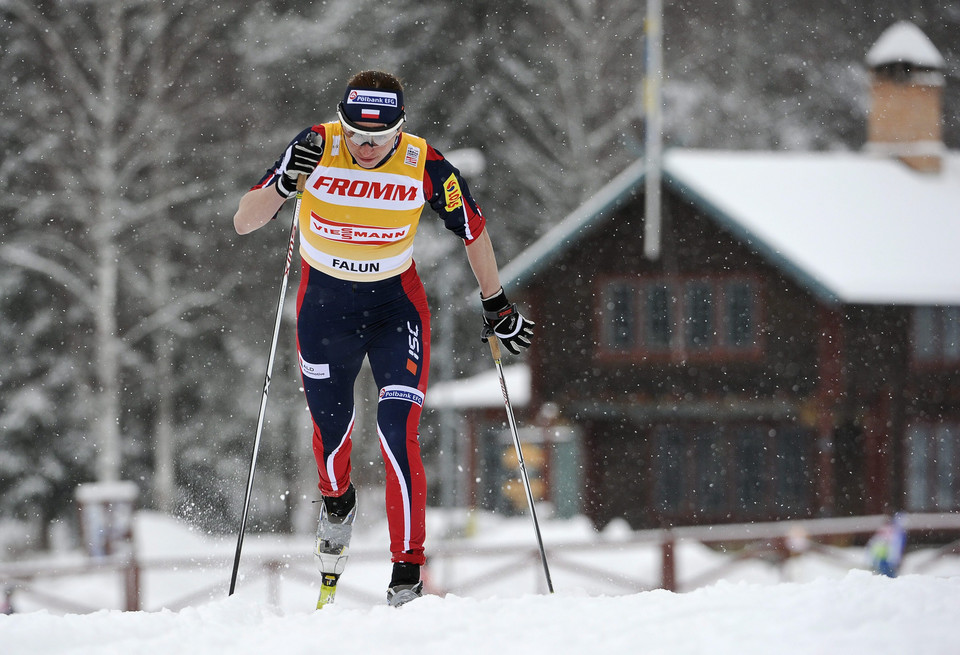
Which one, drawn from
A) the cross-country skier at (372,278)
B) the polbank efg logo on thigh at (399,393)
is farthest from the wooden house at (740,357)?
the polbank efg logo on thigh at (399,393)

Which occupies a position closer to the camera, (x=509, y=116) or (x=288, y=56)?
(x=288, y=56)

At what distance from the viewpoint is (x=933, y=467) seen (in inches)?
901

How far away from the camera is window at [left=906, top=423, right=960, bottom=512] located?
74.4ft

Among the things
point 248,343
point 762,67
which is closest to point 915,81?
point 762,67

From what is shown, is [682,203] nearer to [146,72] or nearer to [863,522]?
[863,522]

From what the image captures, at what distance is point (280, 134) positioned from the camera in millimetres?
23984

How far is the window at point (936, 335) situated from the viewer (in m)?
22.2

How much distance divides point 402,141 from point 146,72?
1998 cm

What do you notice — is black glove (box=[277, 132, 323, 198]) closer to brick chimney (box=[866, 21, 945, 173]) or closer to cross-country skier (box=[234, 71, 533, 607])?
cross-country skier (box=[234, 71, 533, 607])

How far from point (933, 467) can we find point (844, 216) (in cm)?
566

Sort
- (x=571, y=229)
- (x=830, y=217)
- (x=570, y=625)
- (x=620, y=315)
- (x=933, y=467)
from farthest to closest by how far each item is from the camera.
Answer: (x=830, y=217) < (x=933, y=467) < (x=620, y=315) < (x=571, y=229) < (x=570, y=625)

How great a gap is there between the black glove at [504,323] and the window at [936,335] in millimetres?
19176

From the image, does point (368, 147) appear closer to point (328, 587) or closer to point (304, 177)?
point (304, 177)

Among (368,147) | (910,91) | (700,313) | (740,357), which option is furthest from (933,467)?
(368,147)
